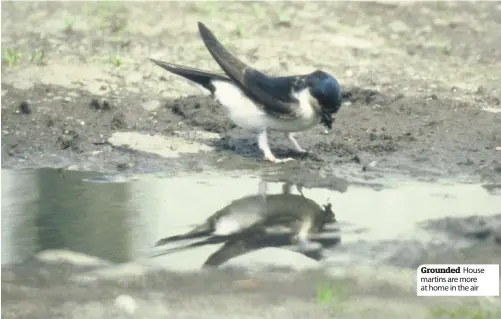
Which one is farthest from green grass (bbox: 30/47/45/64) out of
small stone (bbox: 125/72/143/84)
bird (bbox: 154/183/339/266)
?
bird (bbox: 154/183/339/266)

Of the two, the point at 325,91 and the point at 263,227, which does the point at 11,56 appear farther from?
the point at 263,227

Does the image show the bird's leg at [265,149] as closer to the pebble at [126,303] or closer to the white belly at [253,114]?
the white belly at [253,114]

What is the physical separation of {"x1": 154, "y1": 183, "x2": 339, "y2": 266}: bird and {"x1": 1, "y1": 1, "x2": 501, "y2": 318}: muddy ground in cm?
43

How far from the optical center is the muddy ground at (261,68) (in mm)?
5270

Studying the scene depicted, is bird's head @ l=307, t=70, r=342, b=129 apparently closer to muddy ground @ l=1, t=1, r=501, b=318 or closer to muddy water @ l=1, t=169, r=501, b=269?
muddy ground @ l=1, t=1, r=501, b=318

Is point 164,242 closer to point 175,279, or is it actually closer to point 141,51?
point 175,279

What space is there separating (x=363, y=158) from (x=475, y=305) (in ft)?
5.08

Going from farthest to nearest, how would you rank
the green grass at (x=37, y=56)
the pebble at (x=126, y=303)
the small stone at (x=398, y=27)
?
the small stone at (x=398, y=27), the green grass at (x=37, y=56), the pebble at (x=126, y=303)

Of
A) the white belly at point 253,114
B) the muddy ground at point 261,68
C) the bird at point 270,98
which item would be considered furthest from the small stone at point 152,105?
the white belly at point 253,114

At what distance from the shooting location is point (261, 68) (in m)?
6.25

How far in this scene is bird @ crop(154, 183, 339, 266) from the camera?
4.11 meters

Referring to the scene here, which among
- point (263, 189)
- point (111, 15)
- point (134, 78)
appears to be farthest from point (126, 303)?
point (111, 15)

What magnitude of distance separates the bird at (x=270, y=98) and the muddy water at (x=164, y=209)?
0.32 metres

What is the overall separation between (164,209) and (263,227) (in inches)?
18.7
